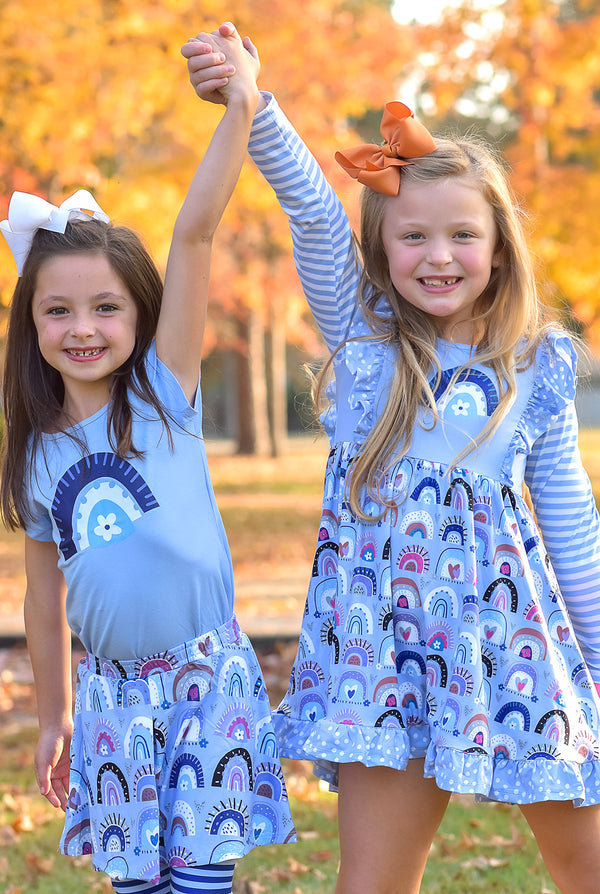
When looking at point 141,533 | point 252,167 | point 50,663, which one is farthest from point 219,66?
point 252,167

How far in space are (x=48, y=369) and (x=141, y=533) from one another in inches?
18.8

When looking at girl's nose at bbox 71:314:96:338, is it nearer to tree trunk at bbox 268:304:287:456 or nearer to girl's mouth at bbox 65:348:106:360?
girl's mouth at bbox 65:348:106:360

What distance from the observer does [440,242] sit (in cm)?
237

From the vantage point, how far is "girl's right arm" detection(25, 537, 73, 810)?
99.0 inches

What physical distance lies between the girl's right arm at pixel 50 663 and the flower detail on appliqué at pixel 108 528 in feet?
0.77

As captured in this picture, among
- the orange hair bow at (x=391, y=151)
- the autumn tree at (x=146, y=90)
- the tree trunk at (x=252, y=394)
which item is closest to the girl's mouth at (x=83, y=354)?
the orange hair bow at (x=391, y=151)

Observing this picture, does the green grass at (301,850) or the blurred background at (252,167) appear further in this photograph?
the blurred background at (252,167)

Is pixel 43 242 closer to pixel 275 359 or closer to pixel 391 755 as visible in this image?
pixel 391 755

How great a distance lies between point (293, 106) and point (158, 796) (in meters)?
9.30

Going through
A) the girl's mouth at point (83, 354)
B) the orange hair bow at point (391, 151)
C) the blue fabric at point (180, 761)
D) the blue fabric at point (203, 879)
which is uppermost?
the orange hair bow at point (391, 151)

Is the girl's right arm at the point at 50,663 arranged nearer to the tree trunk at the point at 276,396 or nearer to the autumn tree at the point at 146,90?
the autumn tree at the point at 146,90

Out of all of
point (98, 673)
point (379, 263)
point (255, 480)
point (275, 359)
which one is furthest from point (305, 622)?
point (275, 359)

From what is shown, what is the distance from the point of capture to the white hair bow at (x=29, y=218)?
2436 mm

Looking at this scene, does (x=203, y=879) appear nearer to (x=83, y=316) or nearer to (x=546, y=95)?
(x=83, y=316)
